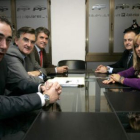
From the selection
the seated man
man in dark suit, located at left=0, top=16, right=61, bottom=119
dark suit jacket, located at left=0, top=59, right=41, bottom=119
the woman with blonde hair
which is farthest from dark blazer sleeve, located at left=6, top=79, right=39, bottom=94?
the woman with blonde hair

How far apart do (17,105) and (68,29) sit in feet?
11.9

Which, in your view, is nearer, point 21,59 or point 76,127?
point 76,127

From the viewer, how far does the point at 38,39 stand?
3.16m

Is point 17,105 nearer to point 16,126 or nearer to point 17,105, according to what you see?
point 17,105

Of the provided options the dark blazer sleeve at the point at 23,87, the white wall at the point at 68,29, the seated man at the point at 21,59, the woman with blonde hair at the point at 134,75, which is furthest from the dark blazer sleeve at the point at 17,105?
the white wall at the point at 68,29

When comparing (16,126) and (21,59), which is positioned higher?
(21,59)

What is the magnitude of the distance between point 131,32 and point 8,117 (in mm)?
2678

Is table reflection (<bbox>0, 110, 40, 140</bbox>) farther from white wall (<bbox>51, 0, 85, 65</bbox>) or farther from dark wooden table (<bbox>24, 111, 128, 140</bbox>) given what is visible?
white wall (<bbox>51, 0, 85, 65</bbox>)

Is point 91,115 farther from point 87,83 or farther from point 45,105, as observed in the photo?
point 87,83

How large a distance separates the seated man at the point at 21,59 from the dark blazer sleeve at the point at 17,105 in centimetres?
60

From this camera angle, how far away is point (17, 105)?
972mm

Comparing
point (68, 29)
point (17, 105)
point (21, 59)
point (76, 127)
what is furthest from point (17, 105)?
point (68, 29)

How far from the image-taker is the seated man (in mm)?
1726

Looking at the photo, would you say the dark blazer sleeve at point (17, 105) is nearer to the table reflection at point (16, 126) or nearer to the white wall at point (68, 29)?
the table reflection at point (16, 126)
